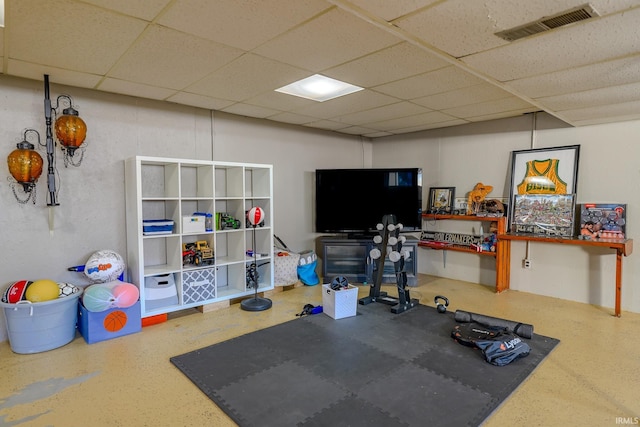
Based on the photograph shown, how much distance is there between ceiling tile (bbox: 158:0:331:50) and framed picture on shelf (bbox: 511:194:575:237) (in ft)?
12.9

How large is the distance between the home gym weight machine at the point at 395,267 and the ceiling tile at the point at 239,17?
8.42ft

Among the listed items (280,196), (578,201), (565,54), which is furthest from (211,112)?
(578,201)

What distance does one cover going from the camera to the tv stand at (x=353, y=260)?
16.9 ft

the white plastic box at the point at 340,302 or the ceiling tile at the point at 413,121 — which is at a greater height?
the ceiling tile at the point at 413,121

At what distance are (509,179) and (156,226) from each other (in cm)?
450

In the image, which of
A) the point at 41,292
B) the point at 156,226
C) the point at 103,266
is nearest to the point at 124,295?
the point at 103,266

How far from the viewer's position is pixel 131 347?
10.0ft

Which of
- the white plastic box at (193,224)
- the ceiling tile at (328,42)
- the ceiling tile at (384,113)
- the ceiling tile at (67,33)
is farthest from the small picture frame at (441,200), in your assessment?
the ceiling tile at (67,33)

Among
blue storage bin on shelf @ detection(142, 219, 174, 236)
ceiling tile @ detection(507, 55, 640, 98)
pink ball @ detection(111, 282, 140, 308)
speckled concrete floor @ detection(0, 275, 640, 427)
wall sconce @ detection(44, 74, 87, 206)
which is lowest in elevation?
speckled concrete floor @ detection(0, 275, 640, 427)

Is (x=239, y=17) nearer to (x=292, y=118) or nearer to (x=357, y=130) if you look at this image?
(x=292, y=118)

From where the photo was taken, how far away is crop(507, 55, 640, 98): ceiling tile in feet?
8.10

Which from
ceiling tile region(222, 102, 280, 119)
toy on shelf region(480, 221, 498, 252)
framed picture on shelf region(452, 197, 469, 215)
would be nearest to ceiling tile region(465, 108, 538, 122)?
framed picture on shelf region(452, 197, 469, 215)

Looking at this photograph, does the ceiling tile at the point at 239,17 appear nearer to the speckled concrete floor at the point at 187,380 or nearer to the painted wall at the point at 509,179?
the speckled concrete floor at the point at 187,380

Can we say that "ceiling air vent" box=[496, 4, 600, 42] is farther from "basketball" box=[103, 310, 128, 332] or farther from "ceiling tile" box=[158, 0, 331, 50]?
"basketball" box=[103, 310, 128, 332]
